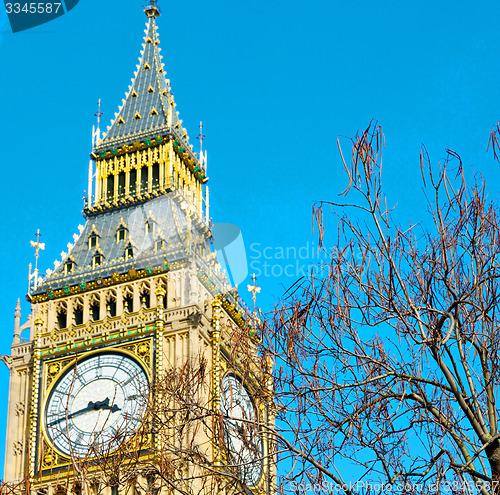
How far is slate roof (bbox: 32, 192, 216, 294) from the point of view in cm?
5562

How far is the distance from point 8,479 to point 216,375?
1094 cm

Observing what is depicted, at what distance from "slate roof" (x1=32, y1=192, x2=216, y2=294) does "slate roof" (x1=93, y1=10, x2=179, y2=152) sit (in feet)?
18.7

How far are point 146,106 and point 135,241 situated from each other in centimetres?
1201

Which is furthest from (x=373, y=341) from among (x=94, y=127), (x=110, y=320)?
(x=94, y=127)

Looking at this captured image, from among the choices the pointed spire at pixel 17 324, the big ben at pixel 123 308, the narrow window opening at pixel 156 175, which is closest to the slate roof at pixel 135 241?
the big ben at pixel 123 308

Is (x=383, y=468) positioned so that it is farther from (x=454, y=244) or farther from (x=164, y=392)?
(x=164, y=392)

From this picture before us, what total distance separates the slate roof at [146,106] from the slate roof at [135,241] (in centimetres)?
571

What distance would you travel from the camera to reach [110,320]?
52531mm

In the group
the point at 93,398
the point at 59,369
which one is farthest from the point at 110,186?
the point at 93,398

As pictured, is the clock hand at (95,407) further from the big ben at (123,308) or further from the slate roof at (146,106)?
the slate roof at (146,106)

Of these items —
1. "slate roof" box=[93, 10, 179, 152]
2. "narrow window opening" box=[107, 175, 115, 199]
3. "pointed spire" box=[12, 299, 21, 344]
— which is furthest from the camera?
"slate roof" box=[93, 10, 179, 152]

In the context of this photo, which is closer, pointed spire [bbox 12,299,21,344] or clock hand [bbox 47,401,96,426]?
clock hand [bbox 47,401,96,426]

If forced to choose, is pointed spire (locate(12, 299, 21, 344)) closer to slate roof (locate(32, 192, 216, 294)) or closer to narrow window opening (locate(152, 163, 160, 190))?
slate roof (locate(32, 192, 216, 294))

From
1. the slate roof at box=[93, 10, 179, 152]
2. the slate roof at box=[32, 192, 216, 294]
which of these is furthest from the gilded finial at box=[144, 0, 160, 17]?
the slate roof at box=[32, 192, 216, 294]
